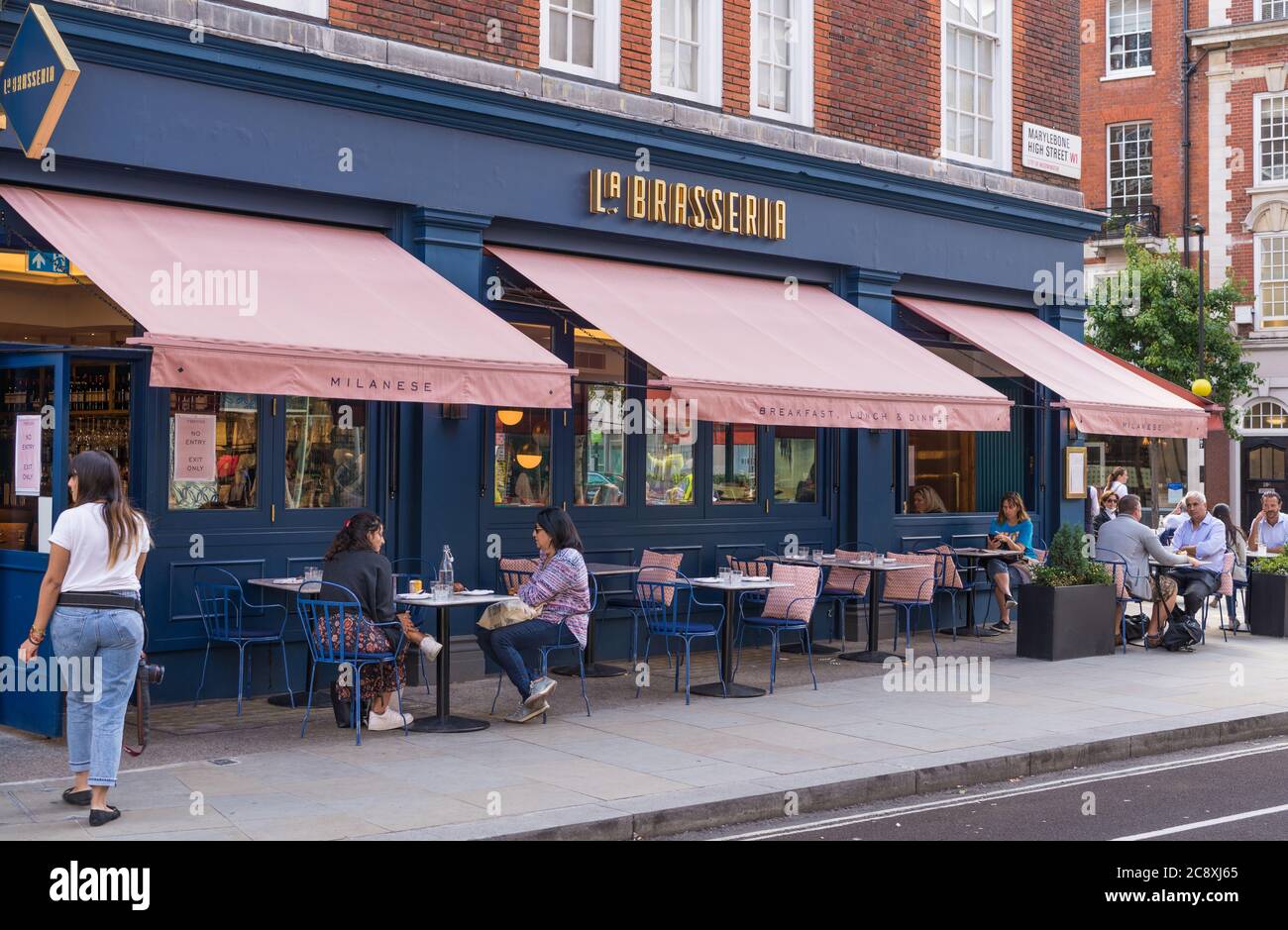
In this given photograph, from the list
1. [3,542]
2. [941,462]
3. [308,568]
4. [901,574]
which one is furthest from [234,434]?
[941,462]

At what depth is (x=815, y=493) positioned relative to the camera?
15.0 metres

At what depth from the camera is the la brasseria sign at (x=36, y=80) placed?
867cm

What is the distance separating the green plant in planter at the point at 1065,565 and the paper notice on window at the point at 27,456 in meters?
8.99

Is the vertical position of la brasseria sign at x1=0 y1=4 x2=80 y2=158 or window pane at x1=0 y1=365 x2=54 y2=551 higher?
la brasseria sign at x1=0 y1=4 x2=80 y2=158

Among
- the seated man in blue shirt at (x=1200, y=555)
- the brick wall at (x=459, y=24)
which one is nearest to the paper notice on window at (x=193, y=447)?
the brick wall at (x=459, y=24)

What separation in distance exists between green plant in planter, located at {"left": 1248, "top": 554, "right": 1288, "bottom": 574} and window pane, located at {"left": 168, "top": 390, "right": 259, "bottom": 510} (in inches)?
436

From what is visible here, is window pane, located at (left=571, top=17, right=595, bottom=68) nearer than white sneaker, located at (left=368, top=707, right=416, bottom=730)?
No

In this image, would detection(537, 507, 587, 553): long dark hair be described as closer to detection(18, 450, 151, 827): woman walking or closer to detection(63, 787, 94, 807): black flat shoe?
detection(18, 450, 151, 827): woman walking

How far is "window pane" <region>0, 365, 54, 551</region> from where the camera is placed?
9031 mm

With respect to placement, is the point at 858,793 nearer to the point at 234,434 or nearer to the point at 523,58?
the point at 234,434

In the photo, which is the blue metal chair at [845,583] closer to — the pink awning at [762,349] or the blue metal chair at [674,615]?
the blue metal chair at [674,615]

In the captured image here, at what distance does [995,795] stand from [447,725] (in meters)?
3.63

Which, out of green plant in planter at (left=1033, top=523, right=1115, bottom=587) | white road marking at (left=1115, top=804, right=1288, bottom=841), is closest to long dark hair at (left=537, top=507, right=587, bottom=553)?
white road marking at (left=1115, top=804, right=1288, bottom=841)
